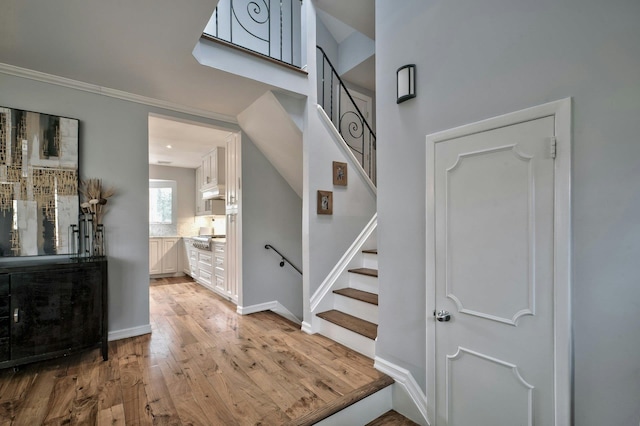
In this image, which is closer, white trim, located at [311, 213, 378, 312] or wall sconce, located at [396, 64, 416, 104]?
wall sconce, located at [396, 64, 416, 104]

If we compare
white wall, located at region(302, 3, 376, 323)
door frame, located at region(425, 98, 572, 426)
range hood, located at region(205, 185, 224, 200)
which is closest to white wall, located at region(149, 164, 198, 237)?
range hood, located at region(205, 185, 224, 200)

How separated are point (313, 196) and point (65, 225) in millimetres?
2343

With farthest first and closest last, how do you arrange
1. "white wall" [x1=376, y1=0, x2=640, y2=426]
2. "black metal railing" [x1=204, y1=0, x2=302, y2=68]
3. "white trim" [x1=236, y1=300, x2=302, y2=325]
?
"black metal railing" [x1=204, y1=0, x2=302, y2=68] < "white trim" [x1=236, y1=300, x2=302, y2=325] < "white wall" [x1=376, y1=0, x2=640, y2=426]

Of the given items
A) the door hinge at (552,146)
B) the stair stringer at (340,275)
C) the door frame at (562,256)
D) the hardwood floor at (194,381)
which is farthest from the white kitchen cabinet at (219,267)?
the door hinge at (552,146)

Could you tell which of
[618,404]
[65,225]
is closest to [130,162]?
[65,225]

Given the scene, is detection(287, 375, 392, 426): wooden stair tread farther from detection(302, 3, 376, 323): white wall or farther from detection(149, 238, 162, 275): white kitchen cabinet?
detection(149, 238, 162, 275): white kitchen cabinet

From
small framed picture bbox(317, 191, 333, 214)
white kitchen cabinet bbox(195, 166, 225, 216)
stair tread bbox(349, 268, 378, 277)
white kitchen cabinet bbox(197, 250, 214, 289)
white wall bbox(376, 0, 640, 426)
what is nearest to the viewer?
white wall bbox(376, 0, 640, 426)

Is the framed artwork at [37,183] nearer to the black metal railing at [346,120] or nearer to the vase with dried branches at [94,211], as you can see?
the vase with dried branches at [94,211]

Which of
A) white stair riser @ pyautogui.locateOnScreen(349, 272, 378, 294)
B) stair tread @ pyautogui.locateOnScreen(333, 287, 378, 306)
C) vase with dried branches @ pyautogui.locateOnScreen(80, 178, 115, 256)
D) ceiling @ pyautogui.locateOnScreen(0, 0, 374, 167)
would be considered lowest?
stair tread @ pyautogui.locateOnScreen(333, 287, 378, 306)

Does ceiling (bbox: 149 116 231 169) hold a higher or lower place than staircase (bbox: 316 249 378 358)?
higher

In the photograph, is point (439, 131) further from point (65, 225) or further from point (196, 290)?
point (196, 290)

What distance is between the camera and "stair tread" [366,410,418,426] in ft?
6.66

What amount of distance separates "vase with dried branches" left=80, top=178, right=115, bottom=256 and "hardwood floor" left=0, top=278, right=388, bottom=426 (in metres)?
0.98

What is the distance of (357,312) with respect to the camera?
9.53ft
